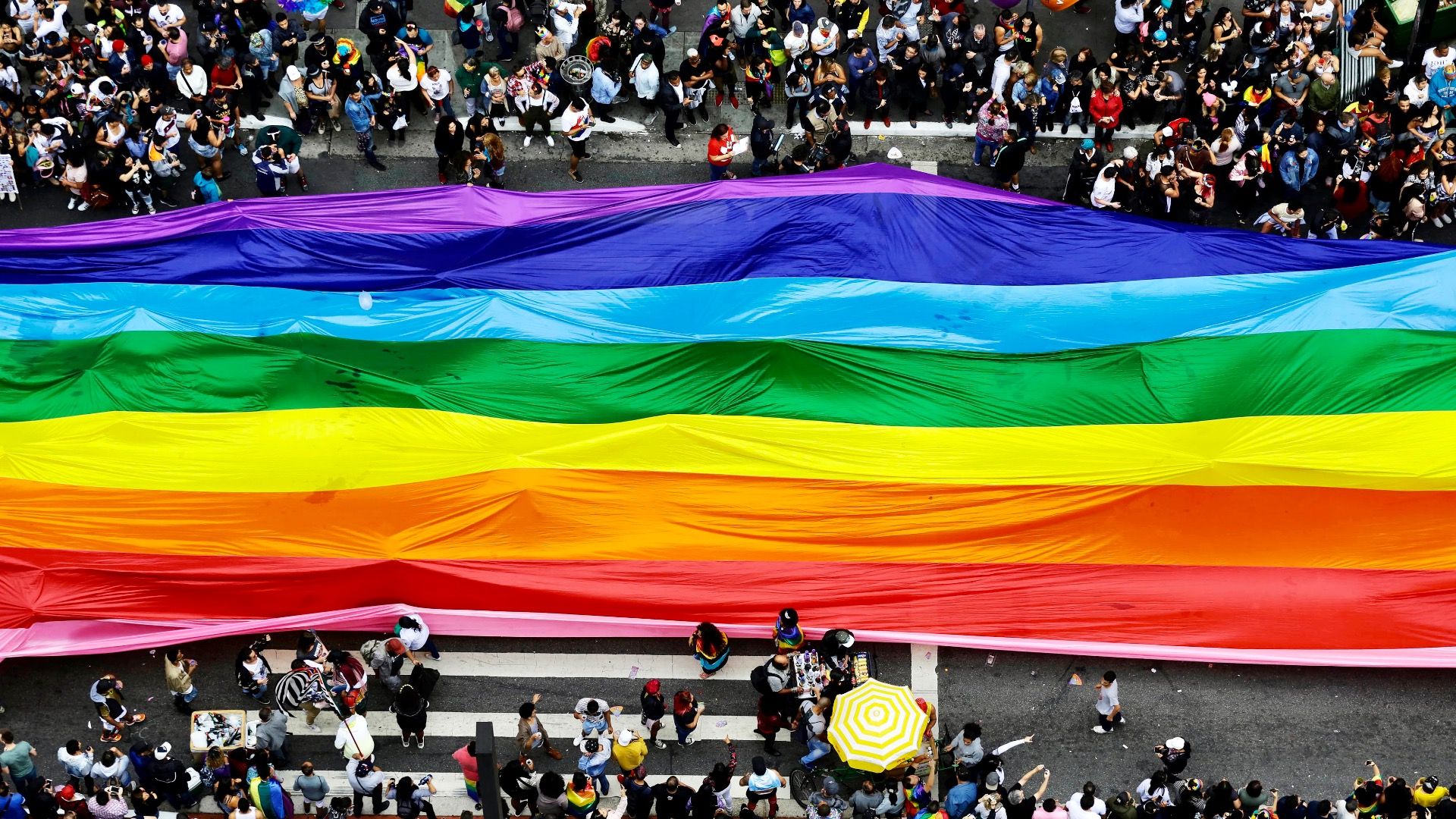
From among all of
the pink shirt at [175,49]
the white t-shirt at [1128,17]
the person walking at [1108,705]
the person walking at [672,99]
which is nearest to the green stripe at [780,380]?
the person walking at [1108,705]

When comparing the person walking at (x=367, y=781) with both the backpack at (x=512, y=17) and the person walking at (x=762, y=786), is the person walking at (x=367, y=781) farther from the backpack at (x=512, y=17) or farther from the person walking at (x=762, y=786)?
the backpack at (x=512, y=17)

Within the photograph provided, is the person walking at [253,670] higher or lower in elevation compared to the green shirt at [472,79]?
lower

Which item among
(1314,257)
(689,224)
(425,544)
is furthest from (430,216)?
(1314,257)

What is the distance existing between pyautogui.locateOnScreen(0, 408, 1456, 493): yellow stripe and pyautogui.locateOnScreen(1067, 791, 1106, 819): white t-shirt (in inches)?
130

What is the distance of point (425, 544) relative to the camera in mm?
17516

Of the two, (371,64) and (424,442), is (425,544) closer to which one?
(424,442)

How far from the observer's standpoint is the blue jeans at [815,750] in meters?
16.8

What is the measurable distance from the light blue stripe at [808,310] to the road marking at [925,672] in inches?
129

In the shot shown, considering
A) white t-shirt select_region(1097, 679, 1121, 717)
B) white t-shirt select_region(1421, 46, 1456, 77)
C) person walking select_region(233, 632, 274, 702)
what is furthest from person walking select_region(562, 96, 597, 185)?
white t-shirt select_region(1421, 46, 1456, 77)

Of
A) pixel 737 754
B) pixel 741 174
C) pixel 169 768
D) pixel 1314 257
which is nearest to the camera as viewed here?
pixel 169 768

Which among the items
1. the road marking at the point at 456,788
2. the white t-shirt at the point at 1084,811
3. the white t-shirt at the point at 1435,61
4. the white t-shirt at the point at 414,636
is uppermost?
the white t-shirt at the point at 1435,61

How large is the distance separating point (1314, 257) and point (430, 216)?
1034 centimetres

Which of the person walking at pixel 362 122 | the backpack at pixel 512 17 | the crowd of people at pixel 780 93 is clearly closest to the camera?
the crowd of people at pixel 780 93

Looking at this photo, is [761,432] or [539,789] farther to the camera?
[761,432]
